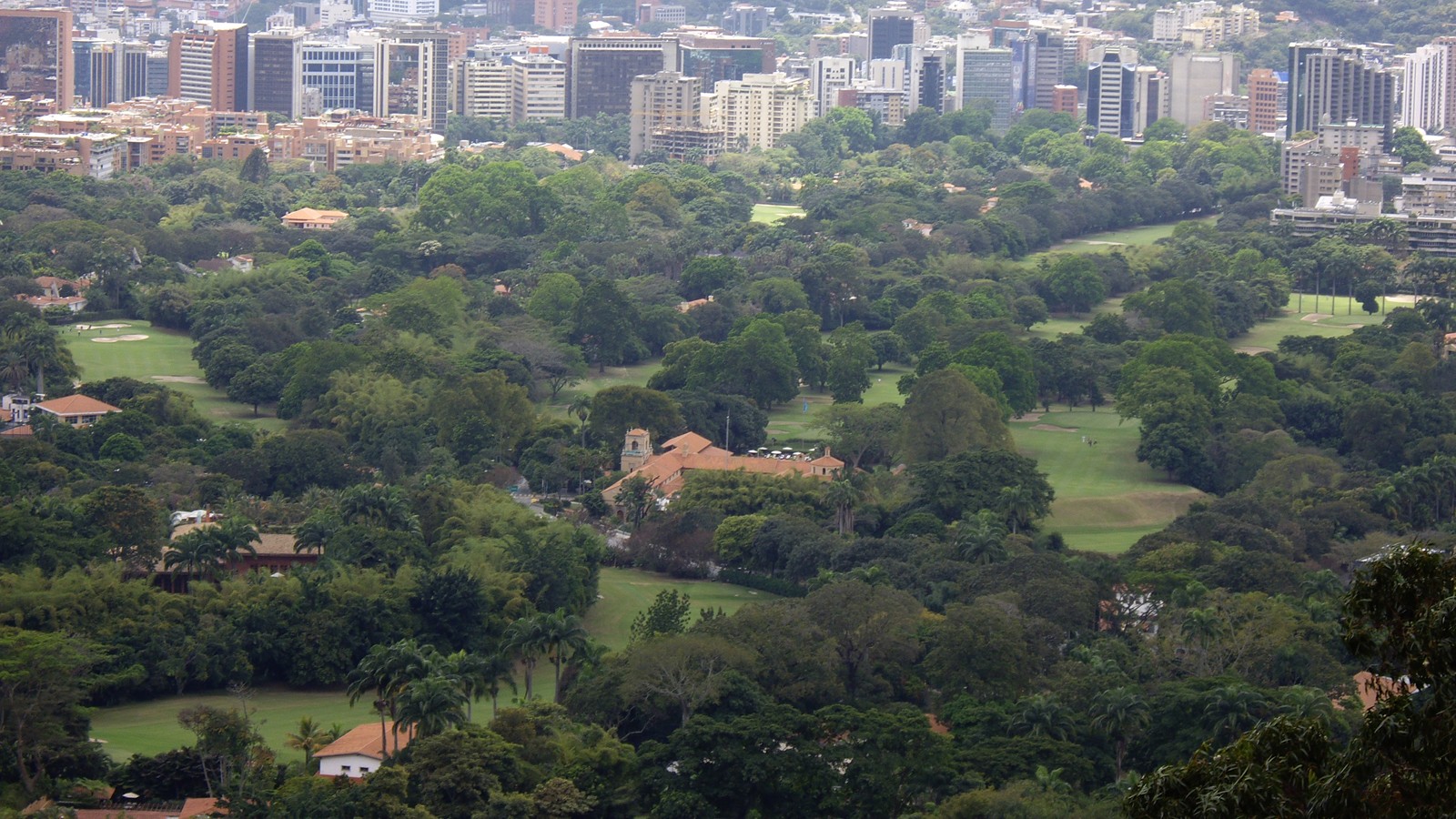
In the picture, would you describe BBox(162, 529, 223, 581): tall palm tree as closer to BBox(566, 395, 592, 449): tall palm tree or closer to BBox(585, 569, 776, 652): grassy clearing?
BBox(585, 569, 776, 652): grassy clearing

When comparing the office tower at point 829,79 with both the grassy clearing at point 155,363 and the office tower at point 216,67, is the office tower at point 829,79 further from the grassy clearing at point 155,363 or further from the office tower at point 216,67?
the grassy clearing at point 155,363

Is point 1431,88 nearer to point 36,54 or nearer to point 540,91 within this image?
point 540,91

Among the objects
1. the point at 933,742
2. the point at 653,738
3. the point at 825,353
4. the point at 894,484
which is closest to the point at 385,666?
the point at 653,738

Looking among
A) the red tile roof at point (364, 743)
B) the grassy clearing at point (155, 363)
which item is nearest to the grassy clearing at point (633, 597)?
the red tile roof at point (364, 743)

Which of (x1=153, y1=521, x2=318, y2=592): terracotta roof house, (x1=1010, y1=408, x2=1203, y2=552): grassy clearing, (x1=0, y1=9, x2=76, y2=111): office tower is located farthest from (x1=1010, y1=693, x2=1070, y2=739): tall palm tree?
(x1=0, y1=9, x2=76, y2=111): office tower

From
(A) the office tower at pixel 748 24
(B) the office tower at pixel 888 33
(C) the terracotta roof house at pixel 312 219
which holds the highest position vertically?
(A) the office tower at pixel 748 24

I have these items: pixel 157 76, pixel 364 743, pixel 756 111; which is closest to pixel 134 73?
pixel 157 76
